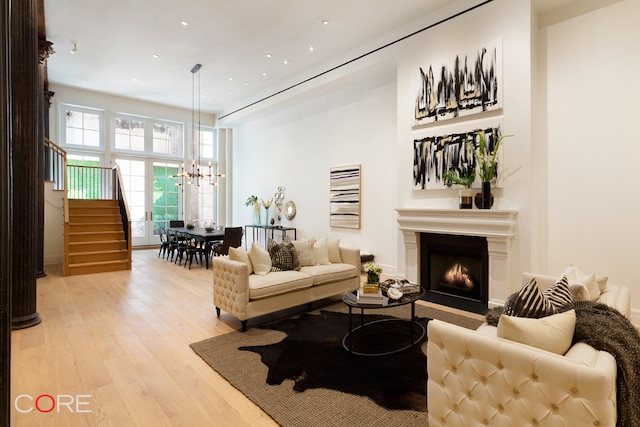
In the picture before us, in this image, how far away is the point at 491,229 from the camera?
439 cm

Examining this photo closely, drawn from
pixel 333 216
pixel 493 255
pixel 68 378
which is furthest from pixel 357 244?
pixel 68 378

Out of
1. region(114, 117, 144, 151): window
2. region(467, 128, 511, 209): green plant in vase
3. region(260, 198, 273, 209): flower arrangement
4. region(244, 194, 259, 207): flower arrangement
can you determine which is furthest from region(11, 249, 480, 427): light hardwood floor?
region(114, 117, 144, 151): window

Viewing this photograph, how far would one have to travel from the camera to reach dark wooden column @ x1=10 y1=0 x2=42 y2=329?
12.5 feet

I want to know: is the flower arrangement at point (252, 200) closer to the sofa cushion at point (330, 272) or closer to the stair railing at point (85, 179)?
the stair railing at point (85, 179)

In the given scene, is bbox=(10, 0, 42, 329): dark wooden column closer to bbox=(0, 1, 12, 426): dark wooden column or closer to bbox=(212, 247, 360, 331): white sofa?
bbox=(212, 247, 360, 331): white sofa

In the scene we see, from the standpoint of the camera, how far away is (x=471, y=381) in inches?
70.2

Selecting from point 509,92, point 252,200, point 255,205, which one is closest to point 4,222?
point 509,92

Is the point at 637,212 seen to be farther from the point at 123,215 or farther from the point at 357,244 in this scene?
the point at 123,215

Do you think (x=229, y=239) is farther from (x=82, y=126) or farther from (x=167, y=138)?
(x=82, y=126)

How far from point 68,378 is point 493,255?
4725 mm

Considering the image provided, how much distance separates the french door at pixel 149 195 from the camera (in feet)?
33.1

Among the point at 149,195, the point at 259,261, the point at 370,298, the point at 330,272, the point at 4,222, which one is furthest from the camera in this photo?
the point at 149,195

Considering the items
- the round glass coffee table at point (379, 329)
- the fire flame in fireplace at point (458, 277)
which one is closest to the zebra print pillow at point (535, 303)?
the round glass coffee table at point (379, 329)

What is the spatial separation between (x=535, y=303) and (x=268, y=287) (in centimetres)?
269
